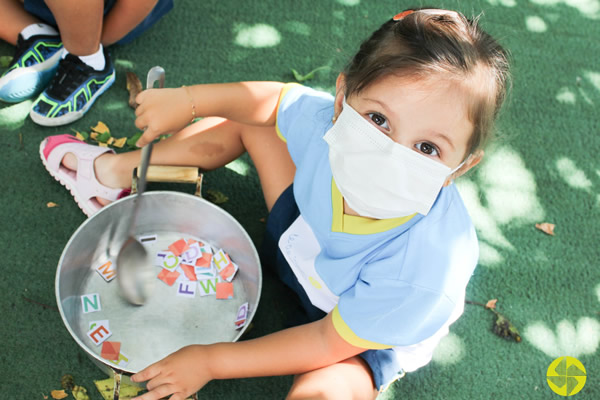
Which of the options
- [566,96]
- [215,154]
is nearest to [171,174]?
[215,154]

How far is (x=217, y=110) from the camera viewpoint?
1.22 meters

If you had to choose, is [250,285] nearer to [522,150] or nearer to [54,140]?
[54,140]

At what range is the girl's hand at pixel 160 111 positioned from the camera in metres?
1.10

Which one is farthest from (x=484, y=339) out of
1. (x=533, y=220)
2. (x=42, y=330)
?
(x=42, y=330)

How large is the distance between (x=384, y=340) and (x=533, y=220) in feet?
2.86

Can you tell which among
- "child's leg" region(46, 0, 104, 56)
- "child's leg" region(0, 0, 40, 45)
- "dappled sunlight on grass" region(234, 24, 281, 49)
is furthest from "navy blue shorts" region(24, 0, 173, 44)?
"dappled sunlight on grass" region(234, 24, 281, 49)

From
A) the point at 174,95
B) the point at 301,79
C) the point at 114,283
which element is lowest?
the point at 114,283

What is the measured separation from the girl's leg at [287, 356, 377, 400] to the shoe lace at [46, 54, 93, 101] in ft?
3.45

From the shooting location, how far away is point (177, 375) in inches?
41.3

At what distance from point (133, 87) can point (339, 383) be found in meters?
1.08

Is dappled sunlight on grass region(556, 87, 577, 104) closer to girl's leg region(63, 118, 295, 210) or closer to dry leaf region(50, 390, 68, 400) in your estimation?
girl's leg region(63, 118, 295, 210)

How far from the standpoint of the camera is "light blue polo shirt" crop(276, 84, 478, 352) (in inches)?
37.5

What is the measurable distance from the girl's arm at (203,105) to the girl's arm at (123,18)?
50cm

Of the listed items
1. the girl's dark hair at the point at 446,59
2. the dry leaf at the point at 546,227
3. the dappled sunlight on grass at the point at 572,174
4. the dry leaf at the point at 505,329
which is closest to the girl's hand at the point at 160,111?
the girl's dark hair at the point at 446,59
